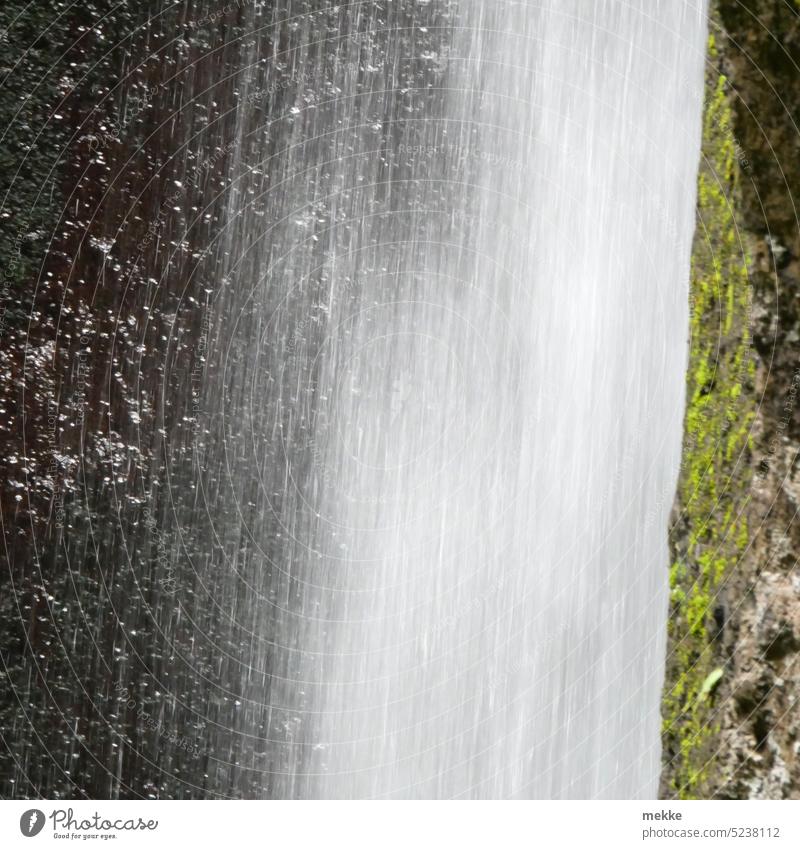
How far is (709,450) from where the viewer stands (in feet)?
4.09

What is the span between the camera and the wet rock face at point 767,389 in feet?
3.93

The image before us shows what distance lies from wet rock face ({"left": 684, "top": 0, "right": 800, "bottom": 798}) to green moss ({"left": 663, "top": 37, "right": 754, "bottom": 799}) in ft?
0.06

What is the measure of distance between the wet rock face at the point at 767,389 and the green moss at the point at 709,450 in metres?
0.02

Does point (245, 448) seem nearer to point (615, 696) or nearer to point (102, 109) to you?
point (102, 109)

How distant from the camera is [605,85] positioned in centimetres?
128

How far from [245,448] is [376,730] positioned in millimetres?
503

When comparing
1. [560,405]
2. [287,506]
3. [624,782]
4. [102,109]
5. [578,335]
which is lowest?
[624,782]

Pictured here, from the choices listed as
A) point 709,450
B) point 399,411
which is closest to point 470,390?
point 399,411

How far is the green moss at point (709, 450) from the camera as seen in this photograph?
1.23 meters

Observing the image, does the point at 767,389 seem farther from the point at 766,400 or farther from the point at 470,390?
the point at 470,390

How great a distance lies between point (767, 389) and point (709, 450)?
0.13 m

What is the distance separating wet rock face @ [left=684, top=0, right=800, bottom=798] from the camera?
120cm

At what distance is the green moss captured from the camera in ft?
4.03

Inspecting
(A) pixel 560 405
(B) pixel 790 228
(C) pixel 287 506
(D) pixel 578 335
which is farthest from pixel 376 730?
(B) pixel 790 228
